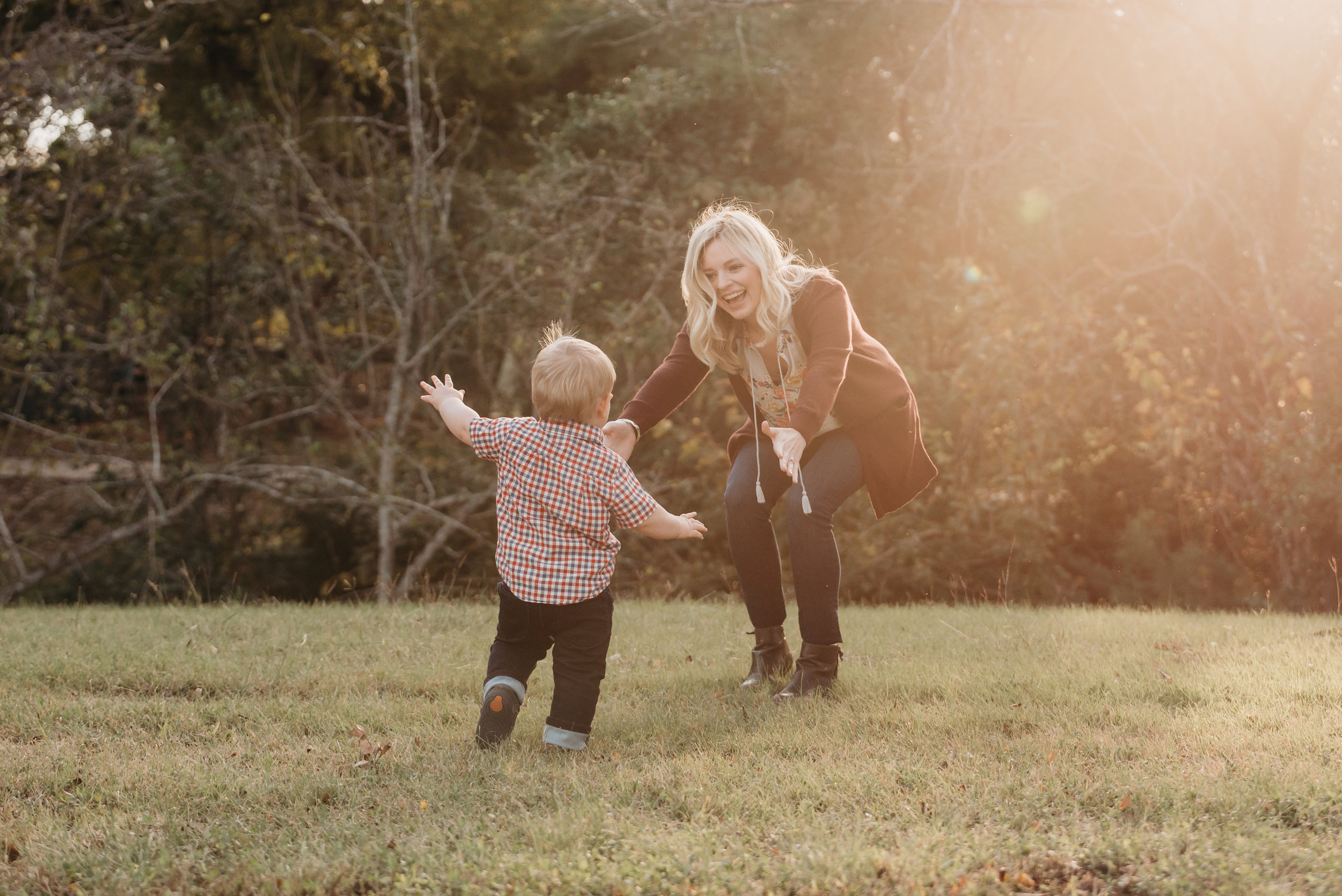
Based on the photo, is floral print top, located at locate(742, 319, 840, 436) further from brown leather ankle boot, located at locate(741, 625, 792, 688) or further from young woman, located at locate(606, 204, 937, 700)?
brown leather ankle boot, located at locate(741, 625, 792, 688)

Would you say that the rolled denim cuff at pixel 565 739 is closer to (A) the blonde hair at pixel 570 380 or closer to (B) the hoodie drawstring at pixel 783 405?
(A) the blonde hair at pixel 570 380

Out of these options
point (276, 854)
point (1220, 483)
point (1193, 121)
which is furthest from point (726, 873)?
point (1193, 121)

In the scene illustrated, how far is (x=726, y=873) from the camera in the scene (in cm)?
236

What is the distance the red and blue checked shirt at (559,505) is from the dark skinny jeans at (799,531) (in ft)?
2.41

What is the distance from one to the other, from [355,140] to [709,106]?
3.45 metres

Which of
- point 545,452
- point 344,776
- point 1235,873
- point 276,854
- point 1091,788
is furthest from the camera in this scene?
point 545,452

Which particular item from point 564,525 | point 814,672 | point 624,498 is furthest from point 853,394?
point 564,525

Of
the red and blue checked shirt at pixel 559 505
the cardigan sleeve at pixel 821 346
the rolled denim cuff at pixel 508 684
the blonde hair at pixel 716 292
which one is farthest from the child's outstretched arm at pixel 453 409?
the cardigan sleeve at pixel 821 346

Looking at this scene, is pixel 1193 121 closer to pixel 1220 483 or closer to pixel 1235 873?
pixel 1220 483

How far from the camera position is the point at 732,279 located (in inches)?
150

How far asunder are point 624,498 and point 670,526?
0.50ft

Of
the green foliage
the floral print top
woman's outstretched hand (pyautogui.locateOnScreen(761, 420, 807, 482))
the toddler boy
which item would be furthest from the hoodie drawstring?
the green foliage

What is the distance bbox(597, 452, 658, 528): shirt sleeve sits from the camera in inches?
129

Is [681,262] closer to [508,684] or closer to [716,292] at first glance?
[716,292]
